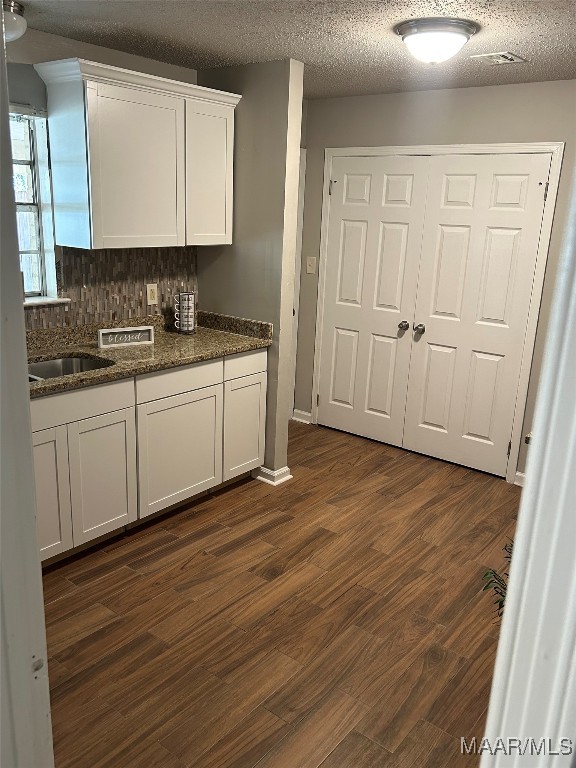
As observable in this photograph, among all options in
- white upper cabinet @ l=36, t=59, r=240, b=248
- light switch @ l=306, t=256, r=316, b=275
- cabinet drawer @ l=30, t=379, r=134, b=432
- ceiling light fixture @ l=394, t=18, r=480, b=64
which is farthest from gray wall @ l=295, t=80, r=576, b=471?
cabinet drawer @ l=30, t=379, r=134, b=432

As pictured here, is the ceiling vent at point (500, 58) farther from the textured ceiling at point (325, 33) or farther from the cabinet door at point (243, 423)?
the cabinet door at point (243, 423)

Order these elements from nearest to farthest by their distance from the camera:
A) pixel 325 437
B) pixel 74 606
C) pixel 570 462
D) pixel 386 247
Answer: pixel 570 462, pixel 74 606, pixel 386 247, pixel 325 437

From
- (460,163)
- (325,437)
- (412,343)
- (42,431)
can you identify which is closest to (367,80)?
(460,163)

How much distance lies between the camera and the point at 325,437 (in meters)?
4.74

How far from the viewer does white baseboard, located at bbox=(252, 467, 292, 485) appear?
3.92 m

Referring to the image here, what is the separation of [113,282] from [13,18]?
1.39 metres

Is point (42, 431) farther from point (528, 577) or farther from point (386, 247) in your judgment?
point (386, 247)

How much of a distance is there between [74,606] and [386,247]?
3008 mm

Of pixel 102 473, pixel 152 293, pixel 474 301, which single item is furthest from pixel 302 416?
pixel 102 473

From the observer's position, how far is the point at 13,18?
2395mm

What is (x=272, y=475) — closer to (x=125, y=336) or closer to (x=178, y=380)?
(x=178, y=380)

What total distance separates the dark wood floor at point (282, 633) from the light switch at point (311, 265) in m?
1.78

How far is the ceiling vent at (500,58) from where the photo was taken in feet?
9.73

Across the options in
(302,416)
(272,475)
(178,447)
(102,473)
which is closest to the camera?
(102,473)
